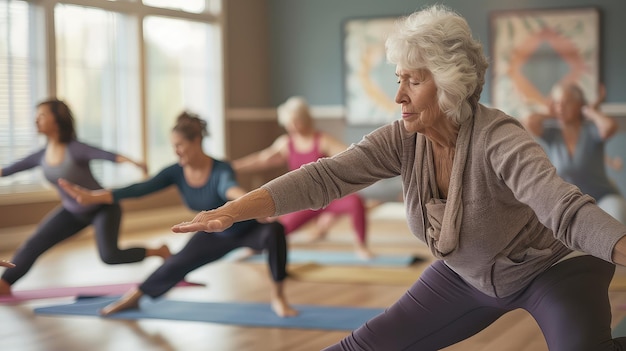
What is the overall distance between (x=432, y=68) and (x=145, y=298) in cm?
287

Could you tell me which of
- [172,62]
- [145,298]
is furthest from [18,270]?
[172,62]

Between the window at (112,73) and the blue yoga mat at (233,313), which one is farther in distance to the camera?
the window at (112,73)

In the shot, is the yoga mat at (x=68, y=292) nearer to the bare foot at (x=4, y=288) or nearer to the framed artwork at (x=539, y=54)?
the bare foot at (x=4, y=288)

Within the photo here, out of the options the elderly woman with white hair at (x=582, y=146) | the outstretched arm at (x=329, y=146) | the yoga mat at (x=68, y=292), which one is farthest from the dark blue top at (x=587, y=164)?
the yoga mat at (x=68, y=292)

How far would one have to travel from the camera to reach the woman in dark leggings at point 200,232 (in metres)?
3.92

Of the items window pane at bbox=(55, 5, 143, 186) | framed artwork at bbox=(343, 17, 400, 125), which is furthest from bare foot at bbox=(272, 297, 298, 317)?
framed artwork at bbox=(343, 17, 400, 125)

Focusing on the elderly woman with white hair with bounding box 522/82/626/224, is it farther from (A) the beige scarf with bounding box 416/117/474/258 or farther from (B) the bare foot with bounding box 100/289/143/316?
(A) the beige scarf with bounding box 416/117/474/258

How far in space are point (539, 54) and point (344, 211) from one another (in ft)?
10.1

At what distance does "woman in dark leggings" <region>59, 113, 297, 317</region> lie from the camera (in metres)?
3.92

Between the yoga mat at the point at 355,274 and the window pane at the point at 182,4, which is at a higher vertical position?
the window pane at the point at 182,4

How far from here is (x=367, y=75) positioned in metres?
8.63

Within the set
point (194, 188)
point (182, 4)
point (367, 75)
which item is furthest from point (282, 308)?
point (367, 75)

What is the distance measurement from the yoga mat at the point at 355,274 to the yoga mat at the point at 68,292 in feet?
2.22

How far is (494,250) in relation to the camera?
1943 mm
